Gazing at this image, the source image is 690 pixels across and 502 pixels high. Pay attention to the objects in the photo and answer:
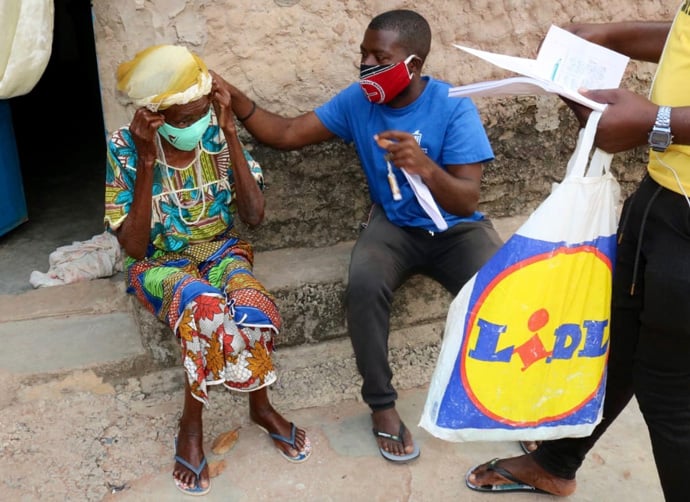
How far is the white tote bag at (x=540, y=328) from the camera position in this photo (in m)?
1.87

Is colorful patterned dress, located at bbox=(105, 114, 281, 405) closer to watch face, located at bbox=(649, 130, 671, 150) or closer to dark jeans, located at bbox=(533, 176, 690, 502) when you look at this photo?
dark jeans, located at bbox=(533, 176, 690, 502)

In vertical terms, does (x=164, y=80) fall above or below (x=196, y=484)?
above

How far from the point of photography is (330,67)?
9.57ft

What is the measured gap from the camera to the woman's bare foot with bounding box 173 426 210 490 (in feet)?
7.79

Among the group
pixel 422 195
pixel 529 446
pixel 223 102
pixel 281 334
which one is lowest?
pixel 529 446

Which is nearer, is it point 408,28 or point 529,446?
point 408,28

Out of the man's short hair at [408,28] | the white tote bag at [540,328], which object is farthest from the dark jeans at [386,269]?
the man's short hair at [408,28]

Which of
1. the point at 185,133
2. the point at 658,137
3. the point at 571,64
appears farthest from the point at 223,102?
the point at 658,137

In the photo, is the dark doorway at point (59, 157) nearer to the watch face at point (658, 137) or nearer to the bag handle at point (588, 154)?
the bag handle at point (588, 154)

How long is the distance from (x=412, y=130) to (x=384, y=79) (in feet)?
0.72

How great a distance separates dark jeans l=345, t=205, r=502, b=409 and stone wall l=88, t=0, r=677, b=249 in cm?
36

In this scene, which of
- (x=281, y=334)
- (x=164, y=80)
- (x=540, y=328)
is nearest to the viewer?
(x=540, y=328)

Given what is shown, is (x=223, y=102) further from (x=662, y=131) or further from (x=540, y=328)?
(x=662, y=131)

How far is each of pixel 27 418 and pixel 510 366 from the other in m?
1.64
